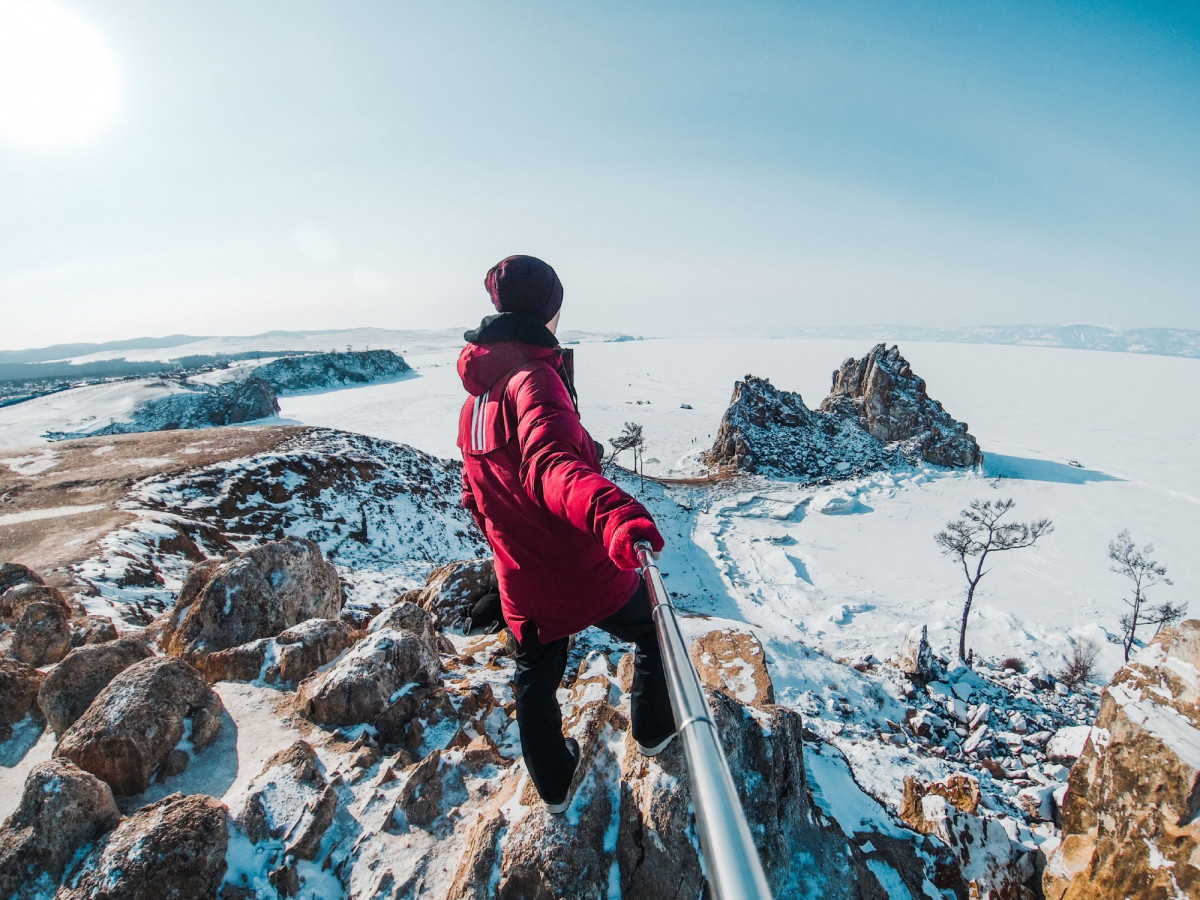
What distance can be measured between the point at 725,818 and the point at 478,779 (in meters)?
3.54

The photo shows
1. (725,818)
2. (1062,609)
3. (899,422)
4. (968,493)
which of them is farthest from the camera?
(899,422)

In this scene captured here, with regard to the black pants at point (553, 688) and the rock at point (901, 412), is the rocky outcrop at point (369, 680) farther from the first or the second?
the rock at point (901, 412)

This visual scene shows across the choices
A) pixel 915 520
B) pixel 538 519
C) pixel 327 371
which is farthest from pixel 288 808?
pixel 327 371

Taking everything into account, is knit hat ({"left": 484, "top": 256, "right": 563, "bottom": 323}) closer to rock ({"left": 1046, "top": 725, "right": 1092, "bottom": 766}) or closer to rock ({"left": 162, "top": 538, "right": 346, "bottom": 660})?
rock ({"left": 162, "top": 538, "right": 346, "bottom": 660})

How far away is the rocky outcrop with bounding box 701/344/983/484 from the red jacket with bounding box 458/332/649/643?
4375cm

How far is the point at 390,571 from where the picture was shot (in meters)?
15.1

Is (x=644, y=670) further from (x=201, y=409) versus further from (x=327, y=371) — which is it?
(x=327, y=371)

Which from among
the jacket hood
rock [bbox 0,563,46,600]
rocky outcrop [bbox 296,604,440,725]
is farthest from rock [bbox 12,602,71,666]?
the jacket hood

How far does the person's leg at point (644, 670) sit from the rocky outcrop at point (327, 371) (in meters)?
113

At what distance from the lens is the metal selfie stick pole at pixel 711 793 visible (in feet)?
2.69

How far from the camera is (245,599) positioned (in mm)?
6031

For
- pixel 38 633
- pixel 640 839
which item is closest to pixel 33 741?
pixel 38 633

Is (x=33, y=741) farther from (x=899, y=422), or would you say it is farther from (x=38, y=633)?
(x=899, y=422)

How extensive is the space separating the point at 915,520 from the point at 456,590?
3530 centimetres
